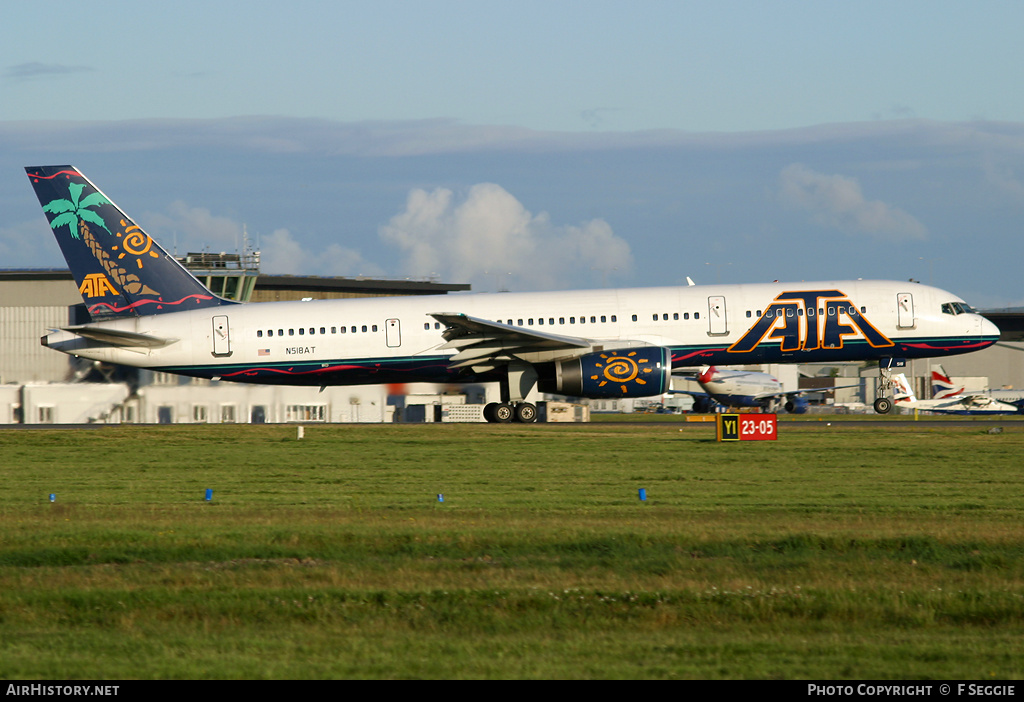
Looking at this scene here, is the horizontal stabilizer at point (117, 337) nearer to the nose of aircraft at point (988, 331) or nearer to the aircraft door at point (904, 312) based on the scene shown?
the aircraft door at point (904, 312)

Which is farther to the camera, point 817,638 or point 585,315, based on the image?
point 585,315

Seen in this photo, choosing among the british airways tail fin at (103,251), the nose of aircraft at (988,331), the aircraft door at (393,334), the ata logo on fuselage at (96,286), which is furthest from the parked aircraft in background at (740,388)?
the ata logo on fuselage at (96,286)

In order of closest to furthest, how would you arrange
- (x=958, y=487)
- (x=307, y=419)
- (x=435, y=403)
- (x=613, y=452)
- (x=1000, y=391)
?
(x=958, y=487), (x=613, y=452), (x=307, y=419), (x=435, y=403), (x=1000, y=391)

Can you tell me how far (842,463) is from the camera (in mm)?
22000

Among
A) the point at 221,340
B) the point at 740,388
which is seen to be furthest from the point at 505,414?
the point at 740,388

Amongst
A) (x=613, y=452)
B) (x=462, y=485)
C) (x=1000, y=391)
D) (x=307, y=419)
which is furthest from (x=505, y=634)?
(x=1000, y=391)

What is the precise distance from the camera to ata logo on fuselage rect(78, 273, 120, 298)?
34594mm

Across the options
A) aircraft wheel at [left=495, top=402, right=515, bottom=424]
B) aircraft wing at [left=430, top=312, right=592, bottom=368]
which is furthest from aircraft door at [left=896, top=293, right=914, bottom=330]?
aircraft wheel at [left=495, top=402, right=515, bottom=424]

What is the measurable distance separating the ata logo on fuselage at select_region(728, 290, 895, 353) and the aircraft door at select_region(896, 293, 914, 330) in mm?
940

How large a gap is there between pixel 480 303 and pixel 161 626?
86.8 ft

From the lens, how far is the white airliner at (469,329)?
3306 centimetres

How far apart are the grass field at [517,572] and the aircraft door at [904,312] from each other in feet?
43.1

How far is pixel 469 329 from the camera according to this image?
32.2m
